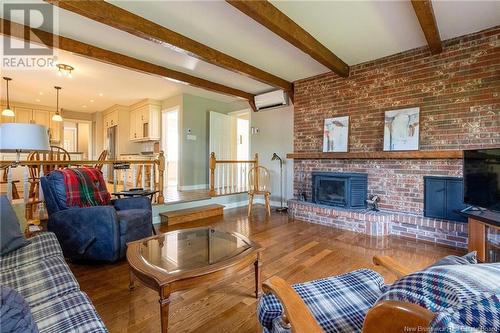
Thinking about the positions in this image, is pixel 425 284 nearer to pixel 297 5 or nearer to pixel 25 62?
pixel 297 5

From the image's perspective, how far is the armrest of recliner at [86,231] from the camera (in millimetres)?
2279

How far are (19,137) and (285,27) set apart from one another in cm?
270

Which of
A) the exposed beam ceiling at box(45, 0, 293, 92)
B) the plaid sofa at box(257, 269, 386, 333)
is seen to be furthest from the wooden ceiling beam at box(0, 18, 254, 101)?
the plaid sofa at box(257, 269, 386, 333)

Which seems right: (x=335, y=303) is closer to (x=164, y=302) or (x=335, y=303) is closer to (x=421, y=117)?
(x=164, y=302)

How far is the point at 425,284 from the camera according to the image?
576mm

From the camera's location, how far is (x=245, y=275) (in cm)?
216

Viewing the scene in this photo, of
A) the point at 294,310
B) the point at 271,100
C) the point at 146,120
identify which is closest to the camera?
the point at 294,310

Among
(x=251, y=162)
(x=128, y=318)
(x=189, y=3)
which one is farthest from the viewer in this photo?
(x=251, y=162)

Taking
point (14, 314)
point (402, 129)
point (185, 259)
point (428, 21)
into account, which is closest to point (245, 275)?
point (185, 259)

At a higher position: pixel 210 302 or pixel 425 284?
pixel 425 284

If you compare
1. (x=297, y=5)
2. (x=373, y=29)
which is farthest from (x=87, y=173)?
(x=373, y=29)

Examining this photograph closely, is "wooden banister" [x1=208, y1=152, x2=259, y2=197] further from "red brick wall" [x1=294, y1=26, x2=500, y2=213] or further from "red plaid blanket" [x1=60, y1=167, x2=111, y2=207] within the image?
"red plaid blanket" [x1=60, y1=167, x2=111, y2=207]

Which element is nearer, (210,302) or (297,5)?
(210,302)

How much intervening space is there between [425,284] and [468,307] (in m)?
0.10
